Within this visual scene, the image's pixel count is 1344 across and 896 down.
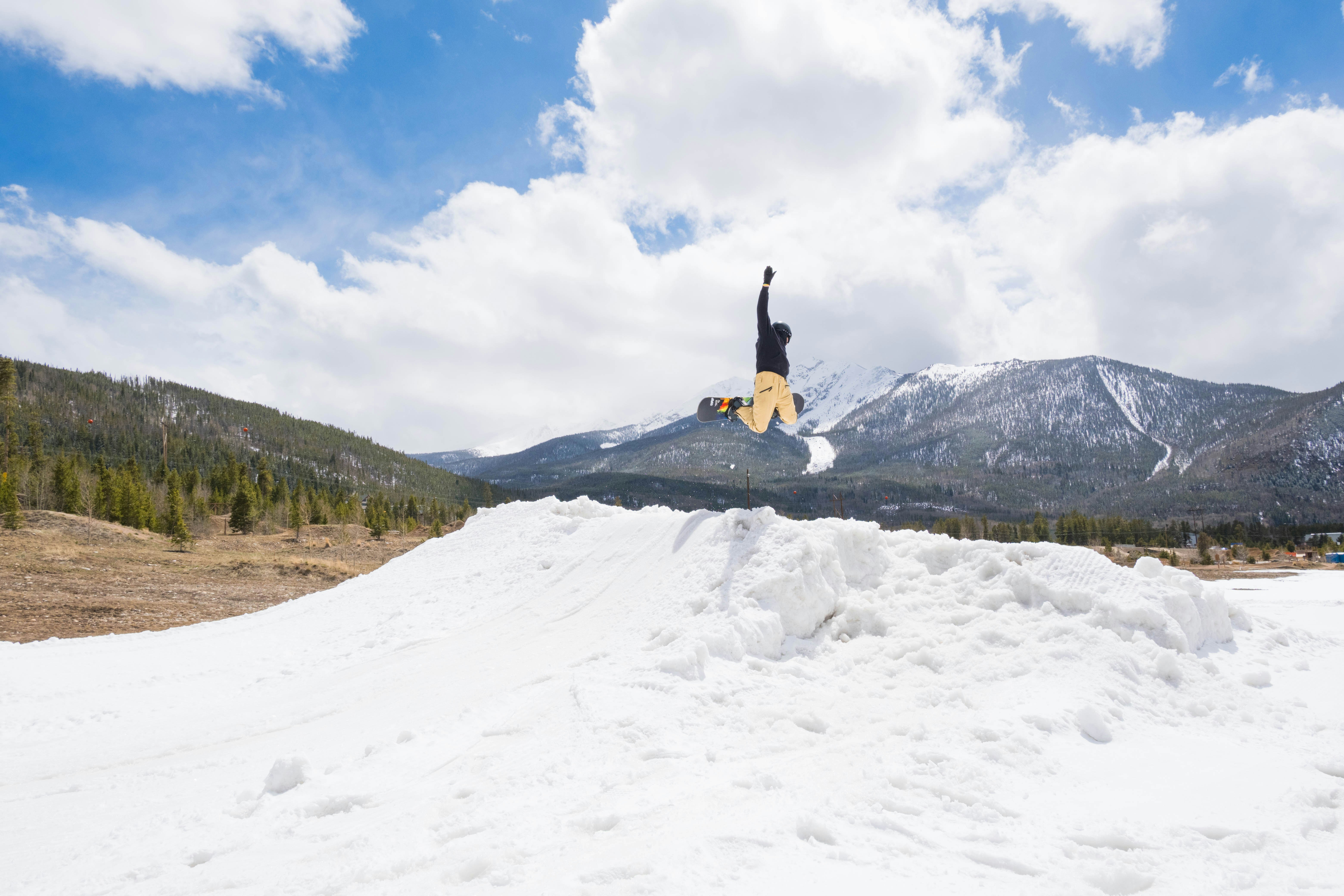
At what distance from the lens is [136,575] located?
18406 mm

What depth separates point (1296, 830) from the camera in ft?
12.5

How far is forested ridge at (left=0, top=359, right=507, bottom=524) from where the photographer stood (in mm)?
55125

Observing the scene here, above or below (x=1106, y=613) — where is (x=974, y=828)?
below

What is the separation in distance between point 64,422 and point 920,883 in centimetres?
15837

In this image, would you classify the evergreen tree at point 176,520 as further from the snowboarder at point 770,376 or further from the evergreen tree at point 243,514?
the snowboarder at point 770,376

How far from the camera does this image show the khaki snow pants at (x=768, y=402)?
9.93 metres

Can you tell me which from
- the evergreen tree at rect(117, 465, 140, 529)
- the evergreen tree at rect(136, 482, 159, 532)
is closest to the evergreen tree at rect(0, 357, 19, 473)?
the evergreen tree at rect(117, 465, 140, 529)

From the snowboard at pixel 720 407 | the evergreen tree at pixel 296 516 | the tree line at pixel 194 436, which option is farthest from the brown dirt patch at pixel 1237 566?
the tree line at pixel 194 436

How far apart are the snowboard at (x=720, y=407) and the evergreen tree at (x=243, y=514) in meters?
57.0

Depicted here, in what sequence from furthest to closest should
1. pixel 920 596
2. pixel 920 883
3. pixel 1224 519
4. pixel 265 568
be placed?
1. pixel 1224 519
2. pixel 265 568
3. pixel 920 596
4. pixel 920 883

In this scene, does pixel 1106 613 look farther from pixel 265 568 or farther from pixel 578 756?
pixel 265 568

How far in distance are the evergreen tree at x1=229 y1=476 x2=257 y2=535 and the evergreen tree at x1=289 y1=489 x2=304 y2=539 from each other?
324 cm

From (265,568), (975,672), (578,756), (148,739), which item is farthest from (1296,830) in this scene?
(265,568)

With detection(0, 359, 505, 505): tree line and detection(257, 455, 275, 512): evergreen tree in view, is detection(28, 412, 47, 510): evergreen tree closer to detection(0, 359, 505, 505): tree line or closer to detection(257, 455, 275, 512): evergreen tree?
detection(0, 359, 505, 505): tree line
